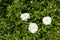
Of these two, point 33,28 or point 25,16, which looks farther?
point 25,16

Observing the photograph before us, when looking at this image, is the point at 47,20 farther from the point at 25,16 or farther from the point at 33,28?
the point at 25,16

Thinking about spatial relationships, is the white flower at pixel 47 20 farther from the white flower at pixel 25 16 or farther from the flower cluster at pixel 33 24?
the white flower at pixel 25 16

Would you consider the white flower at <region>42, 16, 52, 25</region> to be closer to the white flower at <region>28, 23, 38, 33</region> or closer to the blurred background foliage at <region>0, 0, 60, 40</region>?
the blurred background foliage at <region>0, 0, 60, 40</region>

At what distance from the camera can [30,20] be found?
314 cm

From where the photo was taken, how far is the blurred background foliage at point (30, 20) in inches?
117

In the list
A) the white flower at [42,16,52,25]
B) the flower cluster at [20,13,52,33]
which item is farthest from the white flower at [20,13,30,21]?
the white flower at [42,16,52,25]

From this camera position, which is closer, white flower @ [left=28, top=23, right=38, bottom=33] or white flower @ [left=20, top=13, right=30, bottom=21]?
white flower @ [left=28, top=23, right=38, bottom=33]

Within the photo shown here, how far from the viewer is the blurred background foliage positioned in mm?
2963

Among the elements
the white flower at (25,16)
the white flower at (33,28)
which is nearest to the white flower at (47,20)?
the white flower at (33,28)

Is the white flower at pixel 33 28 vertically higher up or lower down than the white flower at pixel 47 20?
lower down

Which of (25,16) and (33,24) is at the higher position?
(25,16)

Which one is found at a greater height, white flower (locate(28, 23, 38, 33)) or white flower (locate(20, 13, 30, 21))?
white flower (locate(20, 13, 30, 21))

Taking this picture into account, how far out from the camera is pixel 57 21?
310 centimetres

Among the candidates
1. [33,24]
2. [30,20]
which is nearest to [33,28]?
[33,24]
